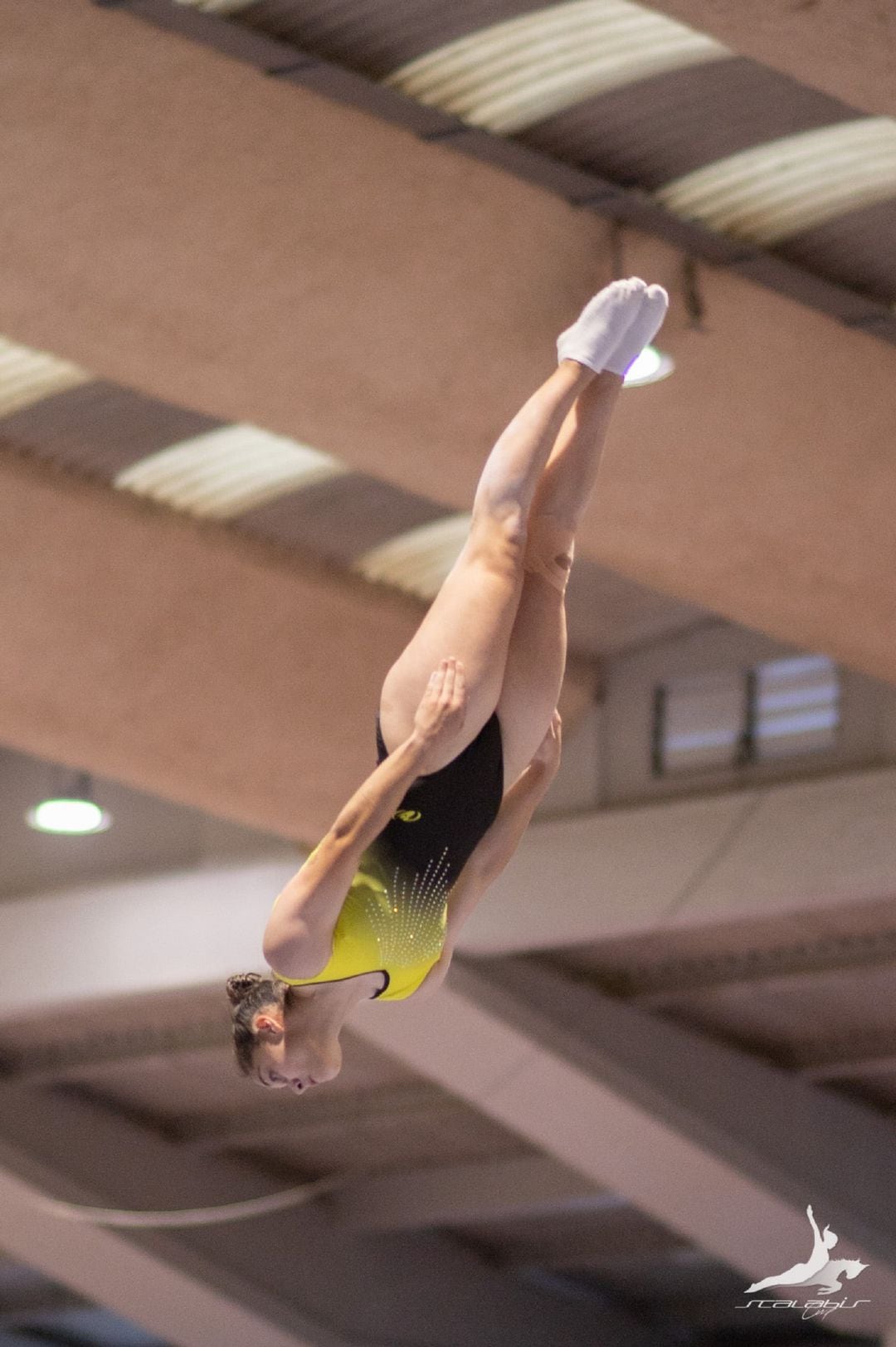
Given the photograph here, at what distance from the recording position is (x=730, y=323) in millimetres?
8250

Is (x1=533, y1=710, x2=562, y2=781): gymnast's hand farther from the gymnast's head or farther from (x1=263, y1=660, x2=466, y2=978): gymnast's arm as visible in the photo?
the gymnast's head

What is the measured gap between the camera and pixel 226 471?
1086 centimetres

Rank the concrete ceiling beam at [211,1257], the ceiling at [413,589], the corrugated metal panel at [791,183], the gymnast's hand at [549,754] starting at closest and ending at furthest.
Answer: the gymnast's hand at [549,754] < the ceiling at [413,589] < the corrugated metal panel at [791,183] < the concrete ceiling beam at [211,1257]

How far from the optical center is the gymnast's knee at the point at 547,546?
643 cm

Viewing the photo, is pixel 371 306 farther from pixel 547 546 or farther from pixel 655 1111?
pixel 655 1111

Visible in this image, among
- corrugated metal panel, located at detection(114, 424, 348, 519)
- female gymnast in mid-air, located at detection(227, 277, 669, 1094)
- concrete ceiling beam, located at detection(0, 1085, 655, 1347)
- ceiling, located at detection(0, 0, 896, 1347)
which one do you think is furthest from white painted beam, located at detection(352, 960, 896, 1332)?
female gymnast in mid-air, located at detection(227, 277, 669, 1094)

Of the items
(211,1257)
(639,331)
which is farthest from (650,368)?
(211,1257)

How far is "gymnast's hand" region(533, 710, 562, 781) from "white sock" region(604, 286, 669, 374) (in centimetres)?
124

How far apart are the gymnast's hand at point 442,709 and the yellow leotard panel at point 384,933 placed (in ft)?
1.90

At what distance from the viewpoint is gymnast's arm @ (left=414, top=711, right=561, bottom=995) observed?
258 inches

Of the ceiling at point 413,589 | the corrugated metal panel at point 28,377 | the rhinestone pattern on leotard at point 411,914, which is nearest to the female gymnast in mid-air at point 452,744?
the rhinestone pattern on leotard at point 411,914

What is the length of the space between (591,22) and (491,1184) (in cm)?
1228

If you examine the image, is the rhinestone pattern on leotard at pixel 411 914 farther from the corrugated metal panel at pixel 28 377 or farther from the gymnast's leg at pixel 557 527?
the corrugated metal panel at pixel 28 377

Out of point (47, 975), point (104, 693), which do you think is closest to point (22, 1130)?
point (47, 975)
